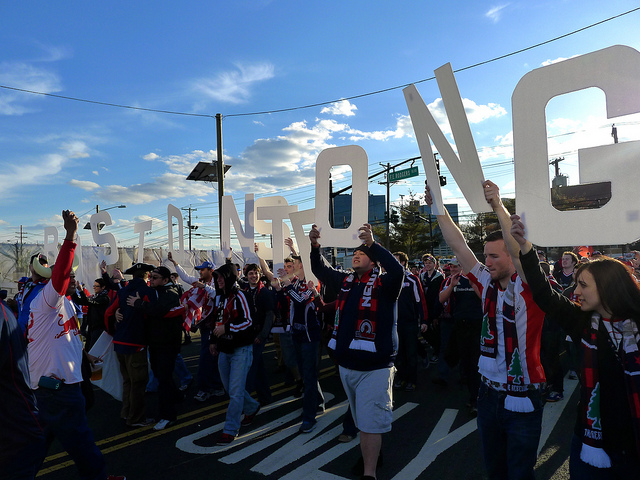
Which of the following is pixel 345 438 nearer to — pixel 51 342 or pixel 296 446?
pixel 296 446

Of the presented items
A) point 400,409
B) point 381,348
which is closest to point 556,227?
point 381,348

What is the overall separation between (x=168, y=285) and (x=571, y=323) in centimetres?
466

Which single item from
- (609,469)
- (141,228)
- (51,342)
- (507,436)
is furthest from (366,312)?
(141,228)

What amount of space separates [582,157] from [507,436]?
2149 mm

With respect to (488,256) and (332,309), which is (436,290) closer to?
(332,309)

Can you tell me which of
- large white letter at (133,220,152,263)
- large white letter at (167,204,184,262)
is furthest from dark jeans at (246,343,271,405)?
large white letter at (133,220,152,263)

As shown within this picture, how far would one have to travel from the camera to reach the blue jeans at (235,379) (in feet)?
15.1

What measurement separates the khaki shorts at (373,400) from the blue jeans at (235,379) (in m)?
1.69

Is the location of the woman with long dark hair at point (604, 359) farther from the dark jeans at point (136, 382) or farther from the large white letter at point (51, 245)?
the large white letter at point (51, 245)

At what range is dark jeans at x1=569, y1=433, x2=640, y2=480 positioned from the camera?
195 centimetres

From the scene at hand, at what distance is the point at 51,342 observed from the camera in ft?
11.1

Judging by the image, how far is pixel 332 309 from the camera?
5445 millimetres

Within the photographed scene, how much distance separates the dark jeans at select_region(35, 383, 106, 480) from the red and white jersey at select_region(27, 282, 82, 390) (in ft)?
0.36

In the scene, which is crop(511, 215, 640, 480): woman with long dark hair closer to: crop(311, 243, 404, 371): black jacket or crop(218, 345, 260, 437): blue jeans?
crop(311, 243, 404, 371): black jacket
